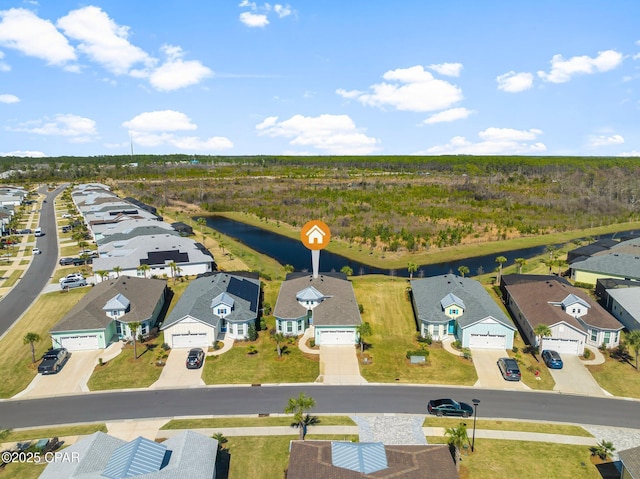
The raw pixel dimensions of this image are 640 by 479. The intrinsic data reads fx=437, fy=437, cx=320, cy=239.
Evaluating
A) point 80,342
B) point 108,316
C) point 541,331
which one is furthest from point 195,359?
point 541,331

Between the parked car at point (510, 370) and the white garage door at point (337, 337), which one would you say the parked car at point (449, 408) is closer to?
the parked car at point (510, 370)

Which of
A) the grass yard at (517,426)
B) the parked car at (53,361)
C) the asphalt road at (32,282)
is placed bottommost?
the grass yard at (517,426)

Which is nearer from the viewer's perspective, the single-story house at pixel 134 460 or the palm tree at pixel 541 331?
the single-story house at pixel 134 460

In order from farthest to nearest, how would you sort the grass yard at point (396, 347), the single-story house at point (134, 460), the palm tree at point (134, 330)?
the palm tree at point (134, 330) → the grass yard at point (396, 347) → the single-story house at point (134, 460)

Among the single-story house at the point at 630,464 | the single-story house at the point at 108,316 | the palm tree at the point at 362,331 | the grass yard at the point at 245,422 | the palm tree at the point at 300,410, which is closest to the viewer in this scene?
the single-story house at the point at 630,464

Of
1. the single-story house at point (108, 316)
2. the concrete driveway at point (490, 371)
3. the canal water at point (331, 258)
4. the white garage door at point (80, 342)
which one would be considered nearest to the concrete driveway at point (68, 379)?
the white garage door at point (80, 342)

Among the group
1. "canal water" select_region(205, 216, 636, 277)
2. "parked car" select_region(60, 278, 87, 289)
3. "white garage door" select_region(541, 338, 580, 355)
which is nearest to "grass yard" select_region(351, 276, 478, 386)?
"white garage door" select_region(541, 338, 580, 355)
